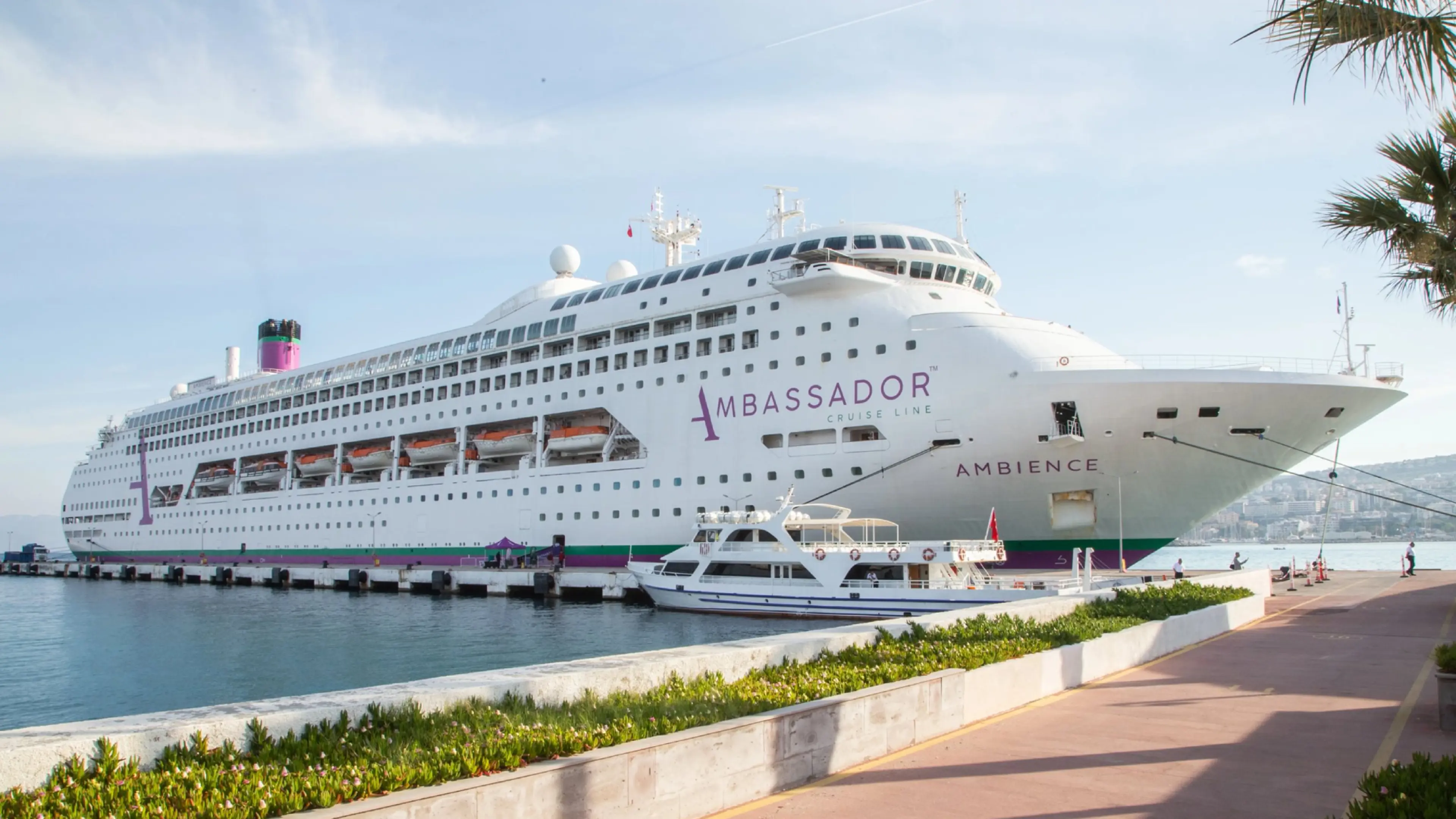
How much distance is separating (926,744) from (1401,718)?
4.65 metres

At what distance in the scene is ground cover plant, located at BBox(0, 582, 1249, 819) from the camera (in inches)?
185

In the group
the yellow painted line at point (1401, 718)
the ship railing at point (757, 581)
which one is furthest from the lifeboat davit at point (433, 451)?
the yellow painted line at point (1401, 718)

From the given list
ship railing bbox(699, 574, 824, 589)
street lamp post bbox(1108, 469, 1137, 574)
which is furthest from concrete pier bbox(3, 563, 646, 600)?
street lamp post bbox(1108, 469, 1137, 574)

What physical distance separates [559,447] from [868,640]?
32198mm

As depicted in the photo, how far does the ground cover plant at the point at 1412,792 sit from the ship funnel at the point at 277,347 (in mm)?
73198

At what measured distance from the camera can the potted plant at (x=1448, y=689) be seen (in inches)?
314

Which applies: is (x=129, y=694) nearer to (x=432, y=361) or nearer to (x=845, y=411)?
(x=845, y=411)

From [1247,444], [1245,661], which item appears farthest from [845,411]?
[1245,661]

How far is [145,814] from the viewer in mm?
4543

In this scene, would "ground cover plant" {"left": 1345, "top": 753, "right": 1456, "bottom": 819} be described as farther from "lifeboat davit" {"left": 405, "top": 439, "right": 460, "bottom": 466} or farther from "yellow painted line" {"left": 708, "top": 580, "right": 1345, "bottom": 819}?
"lifeboat davit" {"left": 405, "top": 439, "right": 460, "bottom": 466}

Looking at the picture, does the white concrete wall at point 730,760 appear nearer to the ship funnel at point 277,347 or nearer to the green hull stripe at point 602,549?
the green hull stripe at point 602,549

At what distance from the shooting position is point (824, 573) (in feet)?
88.0

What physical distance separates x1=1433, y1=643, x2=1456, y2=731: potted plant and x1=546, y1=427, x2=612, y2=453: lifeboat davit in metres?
34.0

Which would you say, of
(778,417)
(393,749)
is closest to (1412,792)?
(393,749)
